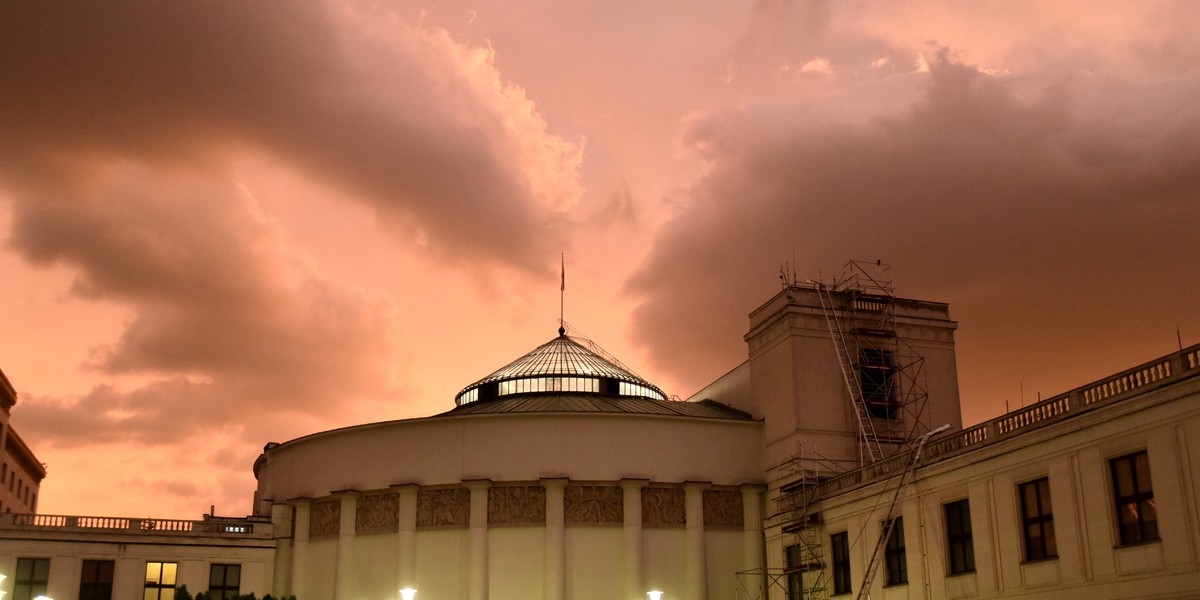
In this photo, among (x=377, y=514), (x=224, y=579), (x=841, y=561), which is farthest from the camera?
(x=224, y=579)

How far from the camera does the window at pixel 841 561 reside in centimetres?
4516

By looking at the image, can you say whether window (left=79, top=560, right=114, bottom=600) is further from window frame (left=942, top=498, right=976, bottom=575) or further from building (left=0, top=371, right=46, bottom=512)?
window frame (left=942, top=498, right=976, bottom=575)

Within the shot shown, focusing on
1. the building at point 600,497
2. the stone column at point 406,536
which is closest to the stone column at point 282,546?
the building at point 600,497

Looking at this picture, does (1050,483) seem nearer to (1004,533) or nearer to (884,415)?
(1004,533)

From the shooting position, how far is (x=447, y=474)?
178 ft

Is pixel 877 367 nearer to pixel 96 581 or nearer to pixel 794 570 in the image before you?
pixel 794 570

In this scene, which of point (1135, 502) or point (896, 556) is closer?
point (1135, 502)

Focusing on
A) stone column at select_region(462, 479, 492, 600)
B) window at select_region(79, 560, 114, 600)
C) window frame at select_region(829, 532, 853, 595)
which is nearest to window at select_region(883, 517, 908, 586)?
window frame at select_region(829, 532, 853, 595)

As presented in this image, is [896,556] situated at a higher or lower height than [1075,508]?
lower

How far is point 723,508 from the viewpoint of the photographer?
54500 mm

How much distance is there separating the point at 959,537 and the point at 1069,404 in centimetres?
695

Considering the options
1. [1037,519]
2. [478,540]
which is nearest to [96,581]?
[478,540]

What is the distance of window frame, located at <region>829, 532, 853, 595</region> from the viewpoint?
45.1 meters

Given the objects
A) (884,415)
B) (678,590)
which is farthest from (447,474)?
(884,415)
